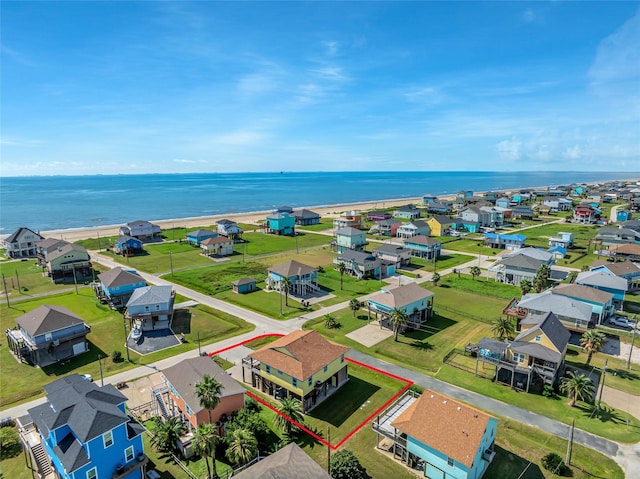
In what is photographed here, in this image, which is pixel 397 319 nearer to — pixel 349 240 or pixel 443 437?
pixel 443 437

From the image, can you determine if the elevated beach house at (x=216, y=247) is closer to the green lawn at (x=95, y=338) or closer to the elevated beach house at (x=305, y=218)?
the green lawn at (x=95, y=338)

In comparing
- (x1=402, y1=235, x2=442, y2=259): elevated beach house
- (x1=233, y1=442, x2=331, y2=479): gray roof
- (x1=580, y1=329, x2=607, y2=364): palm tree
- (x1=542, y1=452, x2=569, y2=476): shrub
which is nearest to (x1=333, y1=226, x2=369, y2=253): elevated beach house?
(x1=402, y1=235, x2=442, y2=259): elevated beach house

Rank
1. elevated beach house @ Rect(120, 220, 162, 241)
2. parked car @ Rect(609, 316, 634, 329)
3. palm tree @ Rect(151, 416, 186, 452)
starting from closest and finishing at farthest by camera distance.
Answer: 1. palm tree @ Rect(151, 416, 186, 452)
2. parked car @ Rect(609, 316, 634, 329)
3. elevated beach house @ Rect(120, 220, 162, 241)

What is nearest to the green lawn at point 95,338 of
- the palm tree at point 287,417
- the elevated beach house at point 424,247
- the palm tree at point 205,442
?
the palm tree at point 287,417

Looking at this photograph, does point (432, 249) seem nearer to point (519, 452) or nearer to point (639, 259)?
point (639, 259)

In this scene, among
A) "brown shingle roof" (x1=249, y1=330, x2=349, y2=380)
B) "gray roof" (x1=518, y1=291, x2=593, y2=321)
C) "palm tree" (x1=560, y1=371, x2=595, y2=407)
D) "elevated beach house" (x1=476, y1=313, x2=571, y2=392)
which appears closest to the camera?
"palm tree" (x1=560, y1=371, x2=595, y2=407)

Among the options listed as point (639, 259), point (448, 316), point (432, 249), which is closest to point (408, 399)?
point (448, 316)

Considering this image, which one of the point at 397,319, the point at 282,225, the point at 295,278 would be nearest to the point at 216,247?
the point at 282,225

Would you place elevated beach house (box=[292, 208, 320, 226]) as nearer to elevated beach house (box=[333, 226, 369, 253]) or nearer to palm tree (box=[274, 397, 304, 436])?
elevated beach house (box=[333, 226, 369, 253])
